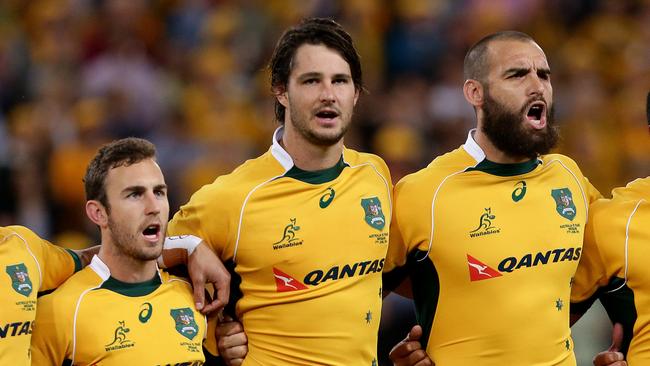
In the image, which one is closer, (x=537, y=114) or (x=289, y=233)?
(x=289, y=233)

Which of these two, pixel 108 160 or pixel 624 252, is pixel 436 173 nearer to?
pixel 624 252

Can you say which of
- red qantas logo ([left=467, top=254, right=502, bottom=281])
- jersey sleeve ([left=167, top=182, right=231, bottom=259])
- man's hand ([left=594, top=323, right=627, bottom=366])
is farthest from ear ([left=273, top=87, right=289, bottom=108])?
man's hand ([left=594, top=323, right=627, bottom=366])

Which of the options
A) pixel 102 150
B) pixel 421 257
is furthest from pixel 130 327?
pixel 421 257

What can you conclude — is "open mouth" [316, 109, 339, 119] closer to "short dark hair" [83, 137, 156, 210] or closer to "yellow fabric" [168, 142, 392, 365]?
"yellow fabric" [168, 142, 392, 365]

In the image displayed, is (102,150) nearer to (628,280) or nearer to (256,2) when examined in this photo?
(628,280)

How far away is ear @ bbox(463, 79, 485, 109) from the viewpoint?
618cm

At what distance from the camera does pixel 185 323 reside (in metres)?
5.78

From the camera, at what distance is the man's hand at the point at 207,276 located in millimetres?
5824

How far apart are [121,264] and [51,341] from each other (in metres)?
0.50

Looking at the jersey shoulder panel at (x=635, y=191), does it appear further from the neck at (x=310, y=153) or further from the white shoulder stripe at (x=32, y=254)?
the white shoulder stripe at (x=32, y=254)

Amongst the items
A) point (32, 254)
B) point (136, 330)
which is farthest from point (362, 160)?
point (32, 254)

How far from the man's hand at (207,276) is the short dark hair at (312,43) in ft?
3.11

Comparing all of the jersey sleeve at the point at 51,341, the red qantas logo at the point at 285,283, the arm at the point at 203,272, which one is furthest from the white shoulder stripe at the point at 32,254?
the red qantas logo at the point at 285,283

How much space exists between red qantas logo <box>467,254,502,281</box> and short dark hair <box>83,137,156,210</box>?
1.66 metres
